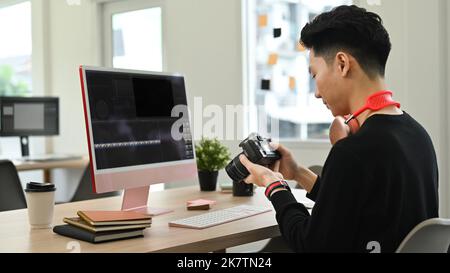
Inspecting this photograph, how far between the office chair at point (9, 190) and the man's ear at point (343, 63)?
194 centimetres

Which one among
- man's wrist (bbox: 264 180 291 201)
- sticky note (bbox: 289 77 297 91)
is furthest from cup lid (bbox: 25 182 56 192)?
sticky note (bbox: 289 77 297 91)

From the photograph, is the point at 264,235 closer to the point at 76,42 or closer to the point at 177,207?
the point at 177,207

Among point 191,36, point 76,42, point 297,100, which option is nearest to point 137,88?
point 297,100

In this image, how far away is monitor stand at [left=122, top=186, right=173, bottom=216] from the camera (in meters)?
1.98

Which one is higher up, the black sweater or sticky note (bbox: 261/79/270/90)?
sticky note (bbox: 261/79/270/90)

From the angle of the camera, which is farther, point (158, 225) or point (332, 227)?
point (158, 225)

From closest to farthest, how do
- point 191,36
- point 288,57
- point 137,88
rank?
point 137,88, point 288,57, point 191,36

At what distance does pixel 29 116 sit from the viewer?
197 inches

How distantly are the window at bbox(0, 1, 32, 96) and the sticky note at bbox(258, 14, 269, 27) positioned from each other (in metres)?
2.68

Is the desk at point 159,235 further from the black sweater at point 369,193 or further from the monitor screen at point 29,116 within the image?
the monitor screen at point 29,116

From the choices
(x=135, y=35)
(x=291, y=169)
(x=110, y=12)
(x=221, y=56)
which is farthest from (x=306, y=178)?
(x=110, y=12)

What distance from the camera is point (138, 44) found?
521cm

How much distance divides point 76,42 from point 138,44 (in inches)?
28.2

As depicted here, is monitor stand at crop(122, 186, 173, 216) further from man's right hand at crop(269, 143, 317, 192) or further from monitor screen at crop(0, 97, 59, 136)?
monitor screen at crop(0, 97, 59, 136)
